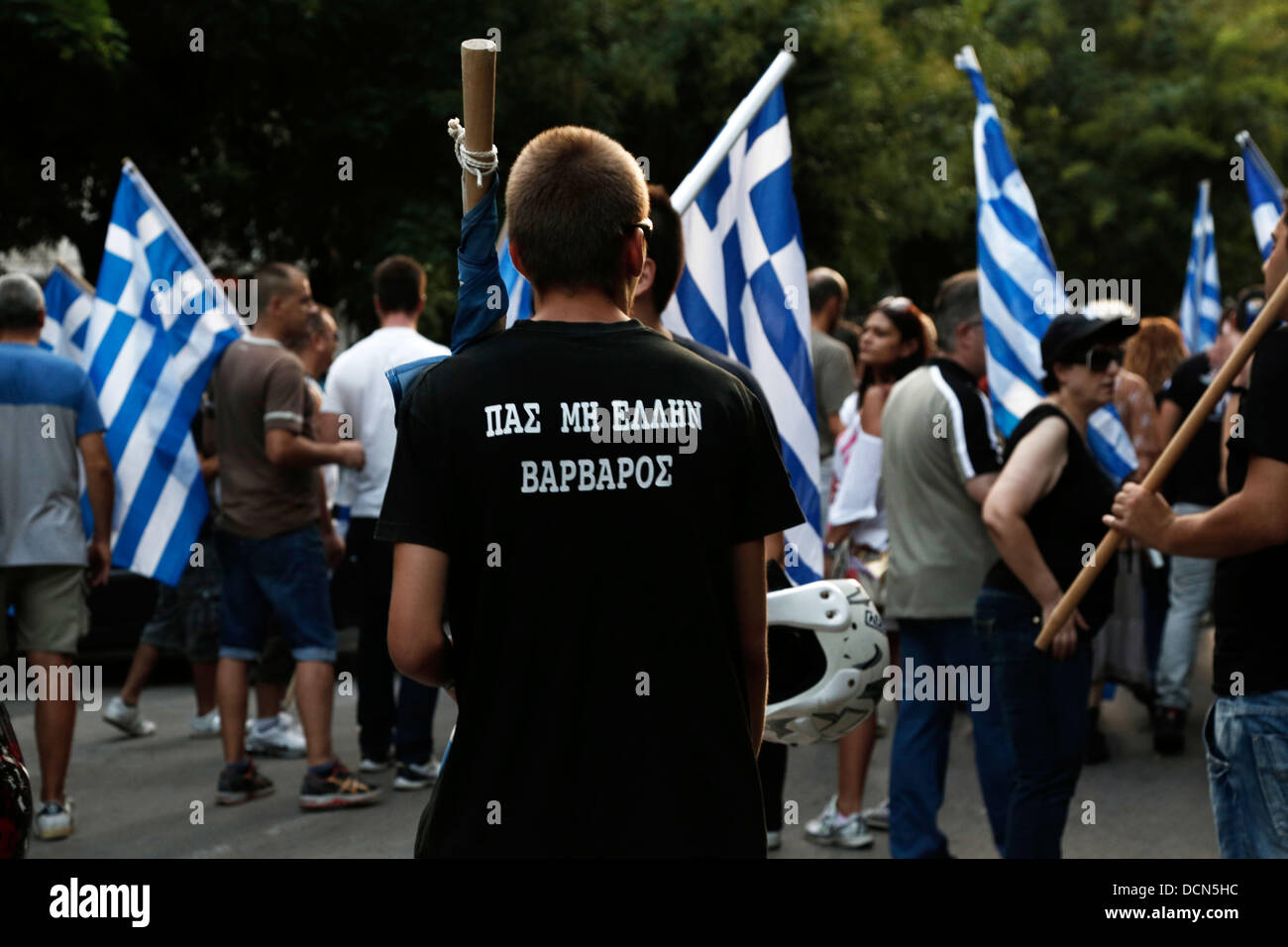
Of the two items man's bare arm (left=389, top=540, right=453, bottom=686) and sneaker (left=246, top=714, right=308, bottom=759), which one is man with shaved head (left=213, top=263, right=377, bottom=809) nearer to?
sneaker (left=246, top=714, right=308, bottom=759)

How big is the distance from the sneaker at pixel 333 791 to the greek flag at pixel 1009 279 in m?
3.07

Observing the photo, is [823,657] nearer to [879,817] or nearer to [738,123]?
[738,123]

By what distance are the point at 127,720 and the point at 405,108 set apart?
864 cm

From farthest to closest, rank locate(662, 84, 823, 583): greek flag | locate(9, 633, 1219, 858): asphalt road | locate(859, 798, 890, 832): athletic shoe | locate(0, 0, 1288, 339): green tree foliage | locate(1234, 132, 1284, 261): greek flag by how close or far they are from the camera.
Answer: locate(0, 0, 1288, 339): green tree foliage
locate(1234, 132, 1284, 261): greek flag
locate(859, 798, 890, 832): athletic shoe
locate(9, 633, 1219, 858): asphalt road
locate(662, 84, 823, 583): greek flag

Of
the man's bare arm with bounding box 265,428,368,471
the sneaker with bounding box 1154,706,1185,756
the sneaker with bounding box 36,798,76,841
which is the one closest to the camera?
the sneaker with bounding box 36,798,76,841

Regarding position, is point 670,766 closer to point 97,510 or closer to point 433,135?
point 97,510

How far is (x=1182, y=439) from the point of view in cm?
361

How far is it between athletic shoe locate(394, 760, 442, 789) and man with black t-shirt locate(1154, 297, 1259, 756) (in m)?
A: 3.51

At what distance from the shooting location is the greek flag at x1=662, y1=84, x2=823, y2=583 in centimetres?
489

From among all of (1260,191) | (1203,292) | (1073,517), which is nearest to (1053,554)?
(1073,517)

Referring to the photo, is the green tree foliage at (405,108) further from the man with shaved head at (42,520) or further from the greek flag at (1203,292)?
the man with shaved head at (42,520)

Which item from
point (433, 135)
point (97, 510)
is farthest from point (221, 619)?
point (433, 135)

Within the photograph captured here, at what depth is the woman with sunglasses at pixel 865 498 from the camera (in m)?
6.01

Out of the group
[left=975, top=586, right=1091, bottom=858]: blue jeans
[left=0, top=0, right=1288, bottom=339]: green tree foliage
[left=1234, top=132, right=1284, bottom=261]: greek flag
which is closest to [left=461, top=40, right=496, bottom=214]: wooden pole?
[left=975, top=586, right=1091, bottom=858]: blue jeans
